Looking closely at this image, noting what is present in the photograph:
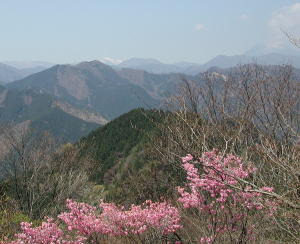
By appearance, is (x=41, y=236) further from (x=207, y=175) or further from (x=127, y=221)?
(x=207, y=175)

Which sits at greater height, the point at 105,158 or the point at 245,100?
the point at 245,100

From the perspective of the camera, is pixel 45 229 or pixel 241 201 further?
pixel 45 229

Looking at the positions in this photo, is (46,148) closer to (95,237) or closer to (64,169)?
(64,169)

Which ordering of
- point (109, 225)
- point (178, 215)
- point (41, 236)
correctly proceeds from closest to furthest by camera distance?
point (41, 236)
point (109, 225)
point (178, 215)

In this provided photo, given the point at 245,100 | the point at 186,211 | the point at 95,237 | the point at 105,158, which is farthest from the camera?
the point at 105,158

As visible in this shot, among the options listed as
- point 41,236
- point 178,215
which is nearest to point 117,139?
point 178,215

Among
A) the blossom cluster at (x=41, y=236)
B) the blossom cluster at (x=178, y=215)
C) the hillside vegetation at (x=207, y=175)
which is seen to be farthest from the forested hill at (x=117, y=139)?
the blossom cluster at (x=41, y=236)

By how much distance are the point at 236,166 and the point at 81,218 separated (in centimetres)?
520

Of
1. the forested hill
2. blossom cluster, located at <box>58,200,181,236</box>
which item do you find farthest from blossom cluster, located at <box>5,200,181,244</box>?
the forested hill

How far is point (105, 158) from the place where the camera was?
82.1 meters

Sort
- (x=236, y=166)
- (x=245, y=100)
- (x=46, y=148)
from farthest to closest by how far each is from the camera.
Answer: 1. (x=46, y=148)
2. (x=245, y=100)
3. (x=236, y=166)

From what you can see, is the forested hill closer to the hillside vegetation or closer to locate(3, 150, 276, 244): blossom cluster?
the hillside vegetation

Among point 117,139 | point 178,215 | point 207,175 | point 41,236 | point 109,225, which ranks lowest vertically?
point 117,139

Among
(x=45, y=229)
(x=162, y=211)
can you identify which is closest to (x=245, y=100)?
(x=162, y=211)
